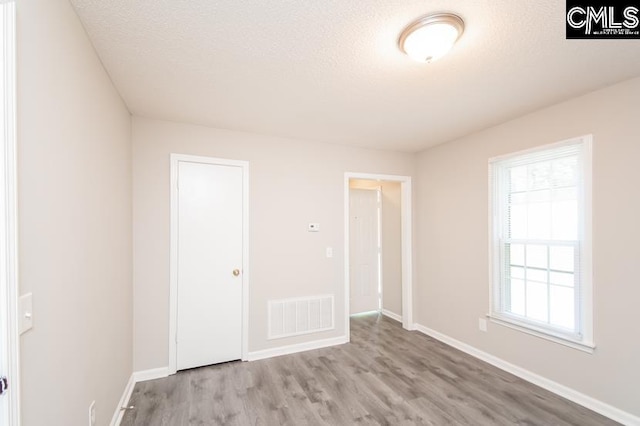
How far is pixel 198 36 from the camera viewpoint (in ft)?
5.23

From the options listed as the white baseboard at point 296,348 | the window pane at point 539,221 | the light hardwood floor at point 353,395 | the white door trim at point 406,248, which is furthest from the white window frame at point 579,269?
the white baseboard at point 296,348

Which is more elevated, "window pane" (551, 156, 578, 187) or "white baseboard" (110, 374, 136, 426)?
"window pane" (551, 156, 578, 187)

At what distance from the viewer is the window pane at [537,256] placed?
2.62m

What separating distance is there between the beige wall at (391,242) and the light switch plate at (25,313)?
3.97m

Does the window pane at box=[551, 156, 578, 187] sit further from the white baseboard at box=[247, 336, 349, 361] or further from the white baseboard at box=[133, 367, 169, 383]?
the white baseboard at box=[133, 367, 169, 383]

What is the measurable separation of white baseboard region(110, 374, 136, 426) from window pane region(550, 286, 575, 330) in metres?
3.68

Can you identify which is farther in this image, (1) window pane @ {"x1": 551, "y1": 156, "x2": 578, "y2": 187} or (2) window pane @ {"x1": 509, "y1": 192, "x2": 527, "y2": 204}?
(2) window pane @ {"x1": 509, "y1": 192, "x2": 527, "y2": 204}

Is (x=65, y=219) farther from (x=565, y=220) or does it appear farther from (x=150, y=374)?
(x=565, y=220)

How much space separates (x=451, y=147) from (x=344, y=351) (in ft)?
9.38

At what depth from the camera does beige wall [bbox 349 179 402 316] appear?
14.5 ft

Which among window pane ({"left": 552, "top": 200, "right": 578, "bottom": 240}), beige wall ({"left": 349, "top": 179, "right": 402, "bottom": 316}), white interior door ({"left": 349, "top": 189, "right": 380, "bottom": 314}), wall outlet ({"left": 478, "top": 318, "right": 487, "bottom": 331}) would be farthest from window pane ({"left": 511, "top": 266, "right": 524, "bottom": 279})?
white interior door ({"left": 349, "top": 189, "right": 380, "bottom": 314})

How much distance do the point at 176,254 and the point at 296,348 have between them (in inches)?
68.3

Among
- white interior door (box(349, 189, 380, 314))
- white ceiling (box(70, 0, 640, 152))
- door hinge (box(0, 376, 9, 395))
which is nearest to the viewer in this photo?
door hinge (box(0, 376, 9, 395))

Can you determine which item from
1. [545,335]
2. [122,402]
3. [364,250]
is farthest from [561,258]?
[122,402]
